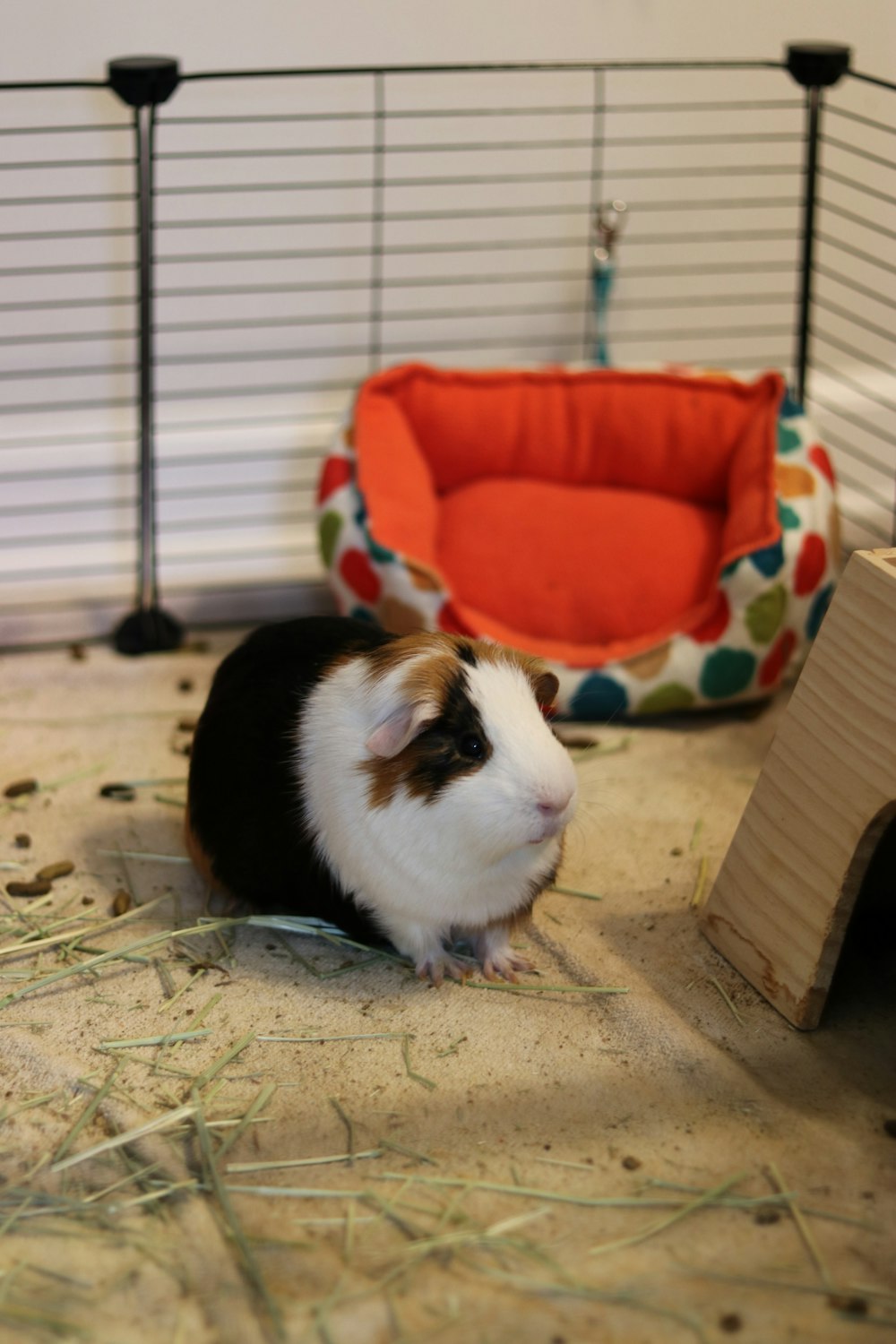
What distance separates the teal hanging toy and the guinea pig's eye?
139 cm

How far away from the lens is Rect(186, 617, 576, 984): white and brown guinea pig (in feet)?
4.92

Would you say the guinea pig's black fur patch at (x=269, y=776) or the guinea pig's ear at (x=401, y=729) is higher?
the guinea pig's ear at (x=401, y=729)

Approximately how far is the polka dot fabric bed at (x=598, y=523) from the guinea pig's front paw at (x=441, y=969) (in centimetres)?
66

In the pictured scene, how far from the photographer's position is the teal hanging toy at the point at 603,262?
275cm

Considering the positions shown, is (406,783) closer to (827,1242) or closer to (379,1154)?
(379,1154)

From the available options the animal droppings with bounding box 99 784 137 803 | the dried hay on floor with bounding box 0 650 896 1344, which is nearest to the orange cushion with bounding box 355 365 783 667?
the dried hay on floor with bounding box 0 650 896 1344

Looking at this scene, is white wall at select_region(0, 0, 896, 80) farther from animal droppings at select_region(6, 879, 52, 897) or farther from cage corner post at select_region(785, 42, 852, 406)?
animal droppings at select_region(6, 879, 52, 897)

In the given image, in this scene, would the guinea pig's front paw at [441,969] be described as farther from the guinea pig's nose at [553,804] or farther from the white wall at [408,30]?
the white wall at [408,30]

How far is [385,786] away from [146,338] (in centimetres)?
125

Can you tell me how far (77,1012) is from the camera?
65.9 inches

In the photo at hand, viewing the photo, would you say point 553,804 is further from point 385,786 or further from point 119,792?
point 119,792

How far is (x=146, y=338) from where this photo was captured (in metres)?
2.47

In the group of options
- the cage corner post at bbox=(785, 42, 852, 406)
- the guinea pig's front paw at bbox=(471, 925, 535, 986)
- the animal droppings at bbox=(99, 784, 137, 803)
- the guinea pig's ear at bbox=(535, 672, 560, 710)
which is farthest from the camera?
the cage corner post at bbox=(785, 42, 852, 406)

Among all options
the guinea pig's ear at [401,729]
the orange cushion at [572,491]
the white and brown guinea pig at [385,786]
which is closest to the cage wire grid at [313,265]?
the orange cushion at [572,491]
